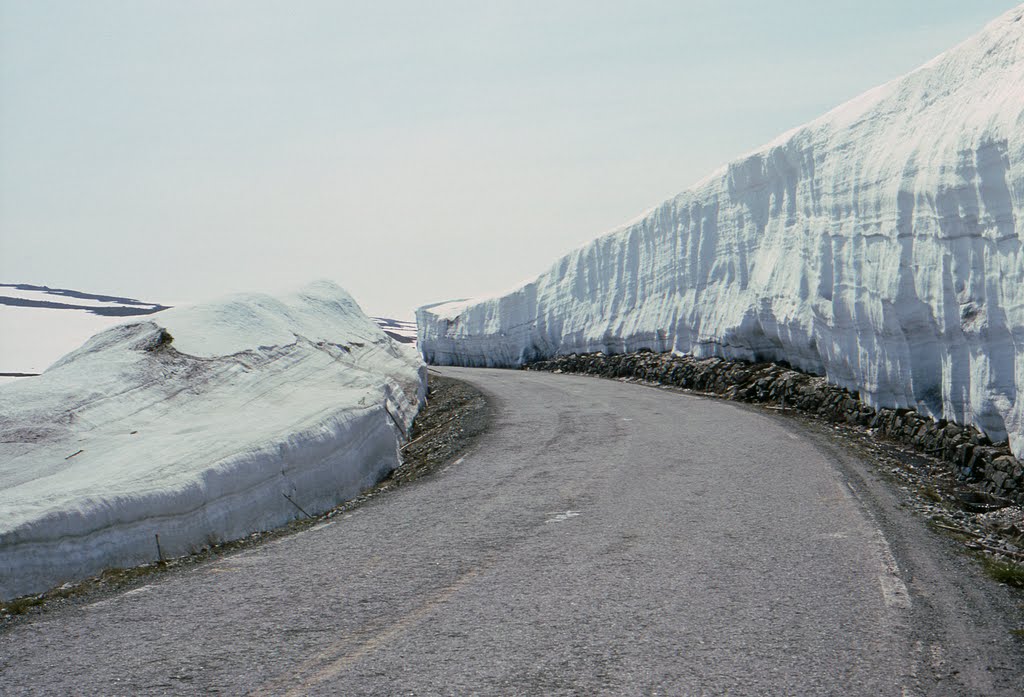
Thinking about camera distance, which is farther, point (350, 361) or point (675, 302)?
point (675, 302)

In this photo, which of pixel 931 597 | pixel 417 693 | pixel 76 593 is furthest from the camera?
pixel 76 593

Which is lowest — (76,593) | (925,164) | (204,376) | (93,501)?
(76,593)

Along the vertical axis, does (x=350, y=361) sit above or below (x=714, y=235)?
below

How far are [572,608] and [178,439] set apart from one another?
6.38 meters

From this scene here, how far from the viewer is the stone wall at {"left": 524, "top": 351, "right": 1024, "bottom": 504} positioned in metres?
10.5

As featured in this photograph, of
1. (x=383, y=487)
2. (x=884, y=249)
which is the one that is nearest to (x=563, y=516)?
(x=383, y=487)

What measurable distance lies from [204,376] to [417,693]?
10.00 m

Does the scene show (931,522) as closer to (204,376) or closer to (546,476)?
(546,476)

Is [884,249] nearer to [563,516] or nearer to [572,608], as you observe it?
[563,516]

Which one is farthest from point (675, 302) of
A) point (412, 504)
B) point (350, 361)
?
point (412, 504)

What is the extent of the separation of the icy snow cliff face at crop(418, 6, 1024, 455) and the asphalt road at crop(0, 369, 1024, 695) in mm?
4013

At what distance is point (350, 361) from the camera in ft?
59.1

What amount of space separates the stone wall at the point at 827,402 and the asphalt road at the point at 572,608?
206 centimetres

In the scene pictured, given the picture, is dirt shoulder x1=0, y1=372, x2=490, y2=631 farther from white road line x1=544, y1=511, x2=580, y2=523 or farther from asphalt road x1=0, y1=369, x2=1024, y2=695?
white road line x1=544, y1=511, x2=580, y2=523
